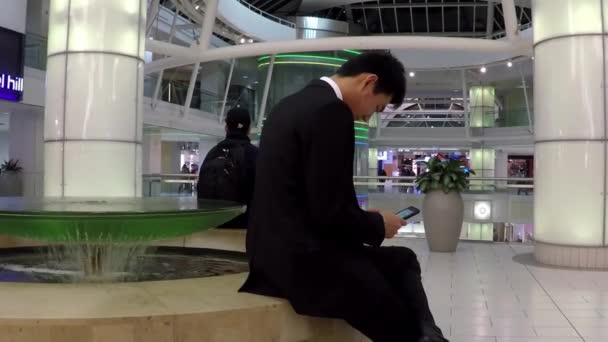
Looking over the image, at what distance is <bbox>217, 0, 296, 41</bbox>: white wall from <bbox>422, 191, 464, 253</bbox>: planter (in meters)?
12.9

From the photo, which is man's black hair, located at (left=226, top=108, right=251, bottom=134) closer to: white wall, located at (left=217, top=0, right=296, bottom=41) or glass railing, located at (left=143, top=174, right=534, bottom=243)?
glass railing, located at (left=143, top=174, right=534, bottom=243)

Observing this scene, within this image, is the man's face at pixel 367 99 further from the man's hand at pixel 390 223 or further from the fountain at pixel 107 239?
the fountain at pixel 107 239

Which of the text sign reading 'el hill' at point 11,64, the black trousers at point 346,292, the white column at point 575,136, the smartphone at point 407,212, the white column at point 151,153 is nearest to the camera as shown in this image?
the black trousers at point 346,292

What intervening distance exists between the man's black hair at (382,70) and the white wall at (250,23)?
18.3m

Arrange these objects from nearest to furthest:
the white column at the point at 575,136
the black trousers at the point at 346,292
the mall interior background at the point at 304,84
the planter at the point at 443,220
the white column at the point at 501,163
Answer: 1. the black trousers at the point at 346,292
2. the white column at the point at 575,136
3. the planter at the point at 443,220
4. the mall interior background at the point at 304,84
5. the white column at the point at 501,163

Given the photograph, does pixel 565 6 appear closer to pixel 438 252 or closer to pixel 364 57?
pixel 438 252

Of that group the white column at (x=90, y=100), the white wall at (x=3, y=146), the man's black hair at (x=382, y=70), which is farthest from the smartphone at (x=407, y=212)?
the white wall at (x=3, y=146)

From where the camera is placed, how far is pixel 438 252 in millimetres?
8992

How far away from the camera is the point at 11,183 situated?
15836 millimetres

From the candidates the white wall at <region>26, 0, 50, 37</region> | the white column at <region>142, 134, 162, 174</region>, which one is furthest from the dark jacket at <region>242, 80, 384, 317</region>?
the white column at <region>142, 134, 162, 174</region>

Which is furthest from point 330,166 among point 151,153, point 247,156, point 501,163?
point 501,163

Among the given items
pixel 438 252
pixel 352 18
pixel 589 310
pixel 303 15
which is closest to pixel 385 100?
pixel 589 310

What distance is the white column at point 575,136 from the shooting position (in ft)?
24.5

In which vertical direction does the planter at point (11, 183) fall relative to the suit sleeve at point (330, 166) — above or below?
below
